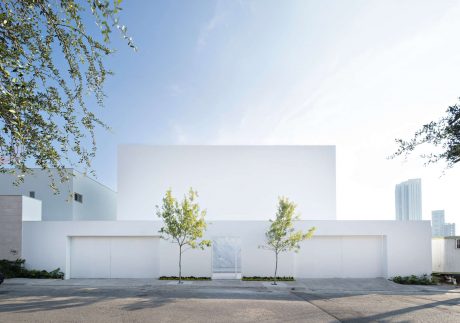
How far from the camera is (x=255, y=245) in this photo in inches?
780

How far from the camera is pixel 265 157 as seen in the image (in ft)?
84.1

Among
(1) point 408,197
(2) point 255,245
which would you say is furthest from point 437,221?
(2) point 255,245

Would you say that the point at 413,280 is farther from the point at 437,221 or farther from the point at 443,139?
the point at 437,221

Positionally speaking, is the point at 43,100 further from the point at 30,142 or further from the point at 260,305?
the point at 260,305

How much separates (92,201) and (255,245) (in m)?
16.4

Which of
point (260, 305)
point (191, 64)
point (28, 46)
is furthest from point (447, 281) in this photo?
point (28, 46)

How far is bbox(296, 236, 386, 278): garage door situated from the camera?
19.9m

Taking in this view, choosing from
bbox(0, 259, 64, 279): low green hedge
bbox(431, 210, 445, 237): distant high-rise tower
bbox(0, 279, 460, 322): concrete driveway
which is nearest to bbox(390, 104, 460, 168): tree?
bbox(0, 279, 460, 322): concrete driveway

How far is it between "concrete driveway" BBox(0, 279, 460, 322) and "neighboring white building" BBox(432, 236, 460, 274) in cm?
454

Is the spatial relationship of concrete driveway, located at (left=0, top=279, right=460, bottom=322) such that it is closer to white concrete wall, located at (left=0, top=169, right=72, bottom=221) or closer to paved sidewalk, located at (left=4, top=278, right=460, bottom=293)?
paved sidewalk, located at (left=4, top=278, right=460, bottom=293)

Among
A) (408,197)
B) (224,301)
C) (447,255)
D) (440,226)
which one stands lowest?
(440,226)

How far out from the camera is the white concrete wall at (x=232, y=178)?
25156 mm

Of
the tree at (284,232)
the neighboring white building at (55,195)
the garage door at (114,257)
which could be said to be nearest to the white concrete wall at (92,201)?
the neighboring white building at (55,195)

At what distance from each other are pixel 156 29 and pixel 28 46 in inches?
483
